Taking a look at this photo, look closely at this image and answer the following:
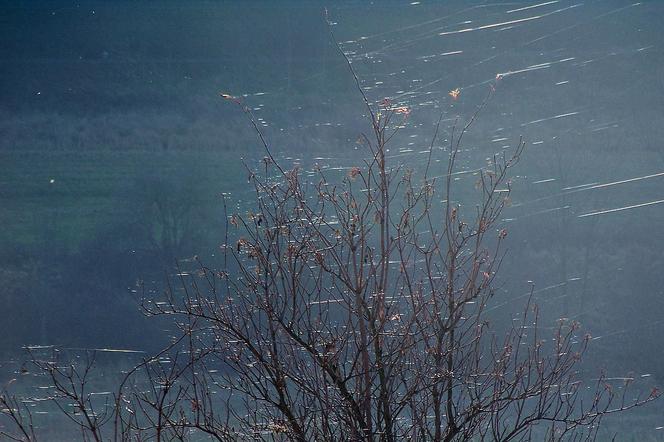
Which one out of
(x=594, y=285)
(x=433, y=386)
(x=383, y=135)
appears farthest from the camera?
(x=594, y=285)

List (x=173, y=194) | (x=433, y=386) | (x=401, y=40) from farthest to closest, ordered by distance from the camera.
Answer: (x=173, y=194) → (x=401, y=40) → (x=433, y=386)

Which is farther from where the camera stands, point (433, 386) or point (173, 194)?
point (173, 194)

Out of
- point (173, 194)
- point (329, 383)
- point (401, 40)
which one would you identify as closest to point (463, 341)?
point (329, 383)

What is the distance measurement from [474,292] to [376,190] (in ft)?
2.20

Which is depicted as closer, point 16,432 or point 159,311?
point 159,311

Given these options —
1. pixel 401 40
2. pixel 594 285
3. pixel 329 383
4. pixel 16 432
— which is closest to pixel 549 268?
pixel 594 285

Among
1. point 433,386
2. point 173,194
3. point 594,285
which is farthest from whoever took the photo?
point 173,194

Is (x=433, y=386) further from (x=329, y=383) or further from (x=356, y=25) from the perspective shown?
(x=356, y=25)

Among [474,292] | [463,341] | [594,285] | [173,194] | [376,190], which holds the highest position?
[376,190]

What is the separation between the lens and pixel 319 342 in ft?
13.8

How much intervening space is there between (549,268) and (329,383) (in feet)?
20.9

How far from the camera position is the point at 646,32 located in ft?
36.1

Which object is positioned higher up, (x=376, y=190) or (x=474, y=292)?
(x=376, y=190)

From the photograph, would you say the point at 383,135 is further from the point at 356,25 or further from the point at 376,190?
the point at 356,25
